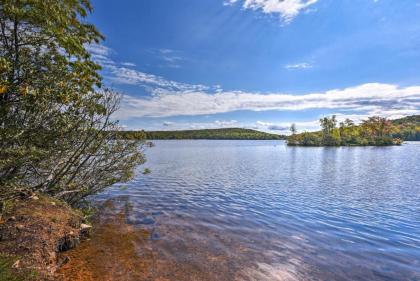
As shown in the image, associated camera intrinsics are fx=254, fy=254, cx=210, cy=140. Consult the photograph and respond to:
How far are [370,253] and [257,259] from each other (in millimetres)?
4469

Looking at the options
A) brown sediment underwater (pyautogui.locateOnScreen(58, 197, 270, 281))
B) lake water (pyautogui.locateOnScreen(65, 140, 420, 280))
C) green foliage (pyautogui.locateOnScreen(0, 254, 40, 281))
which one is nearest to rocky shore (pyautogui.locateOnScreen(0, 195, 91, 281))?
green foliage (pyautogui.locateOnScreen(0, 254, 40, 281))

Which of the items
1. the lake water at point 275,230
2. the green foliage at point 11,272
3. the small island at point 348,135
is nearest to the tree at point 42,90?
the green foliage at point 11,272

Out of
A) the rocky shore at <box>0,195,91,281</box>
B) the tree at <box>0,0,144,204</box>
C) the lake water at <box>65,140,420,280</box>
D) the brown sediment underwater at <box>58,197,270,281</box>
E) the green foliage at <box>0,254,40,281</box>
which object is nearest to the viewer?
the green foliage at <box>0,254,40,281</box>

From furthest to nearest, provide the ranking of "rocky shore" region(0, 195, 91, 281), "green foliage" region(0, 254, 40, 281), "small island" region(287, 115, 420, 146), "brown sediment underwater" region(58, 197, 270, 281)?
"small island" region(287, 115, 420, 146) < "brown sediment underwater" region(58, 197, 270, 281) < "rocky shore" region(0, 195, 91, 281) < "green foliage" region(0, 254, 40, 281)

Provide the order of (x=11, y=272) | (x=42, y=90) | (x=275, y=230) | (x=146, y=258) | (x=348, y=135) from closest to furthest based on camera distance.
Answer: (x=11, y=272) < (x=42, y=90) < (x=146, y=258) < (x=275, y=230) < (x=348, y=135)

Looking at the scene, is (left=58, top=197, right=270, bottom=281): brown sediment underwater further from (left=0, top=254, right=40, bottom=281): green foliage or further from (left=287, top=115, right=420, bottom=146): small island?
(left=287, top=115, right=420, bottom=146): small island

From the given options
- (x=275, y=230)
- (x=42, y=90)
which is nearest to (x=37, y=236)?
(x=42, y=90)

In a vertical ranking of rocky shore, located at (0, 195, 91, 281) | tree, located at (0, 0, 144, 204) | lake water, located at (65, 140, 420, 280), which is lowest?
lake water, located at (65, 140, 420, 280)

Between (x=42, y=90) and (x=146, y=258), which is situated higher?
(x=42, y=90)

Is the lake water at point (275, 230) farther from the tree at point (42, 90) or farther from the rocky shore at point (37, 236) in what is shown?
the tree at point (42, 90)

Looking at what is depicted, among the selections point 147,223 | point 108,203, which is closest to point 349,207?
point 147,223

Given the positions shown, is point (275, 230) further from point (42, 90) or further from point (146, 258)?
point (42, 90)

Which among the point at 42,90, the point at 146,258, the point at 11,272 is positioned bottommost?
the point at 146,258

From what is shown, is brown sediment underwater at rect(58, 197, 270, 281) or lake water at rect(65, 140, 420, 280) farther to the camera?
lake water at rect(65, 140, 420, 280)
